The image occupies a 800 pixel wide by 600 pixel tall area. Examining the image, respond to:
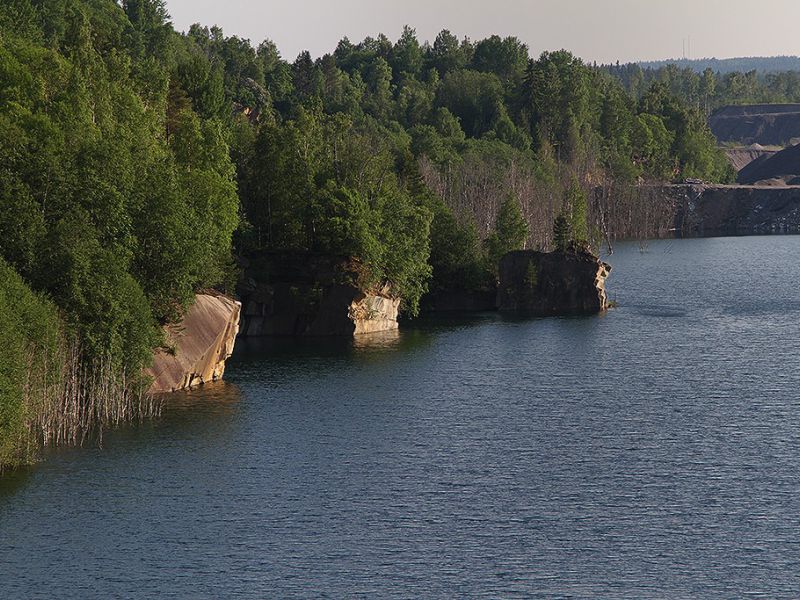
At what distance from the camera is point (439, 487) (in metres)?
62.0

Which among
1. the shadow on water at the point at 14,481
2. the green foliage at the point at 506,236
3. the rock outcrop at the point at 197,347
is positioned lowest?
the shadow on water at the point at 14,481

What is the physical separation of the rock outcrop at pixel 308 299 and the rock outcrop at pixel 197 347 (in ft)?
69.8

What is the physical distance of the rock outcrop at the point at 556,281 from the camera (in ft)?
422

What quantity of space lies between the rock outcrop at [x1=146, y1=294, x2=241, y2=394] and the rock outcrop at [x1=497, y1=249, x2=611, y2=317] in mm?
42600

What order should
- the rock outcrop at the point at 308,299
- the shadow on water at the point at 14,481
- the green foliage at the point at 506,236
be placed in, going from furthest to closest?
the green foliage at the point at 506,236 → the rock outcrop at the point at 308,299 → the shadow on water at the point at 14,481

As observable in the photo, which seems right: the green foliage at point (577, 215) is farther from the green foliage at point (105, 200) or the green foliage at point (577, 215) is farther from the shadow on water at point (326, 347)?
the green foliage at point (105, 200)

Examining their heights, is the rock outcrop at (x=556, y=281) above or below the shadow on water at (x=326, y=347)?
above

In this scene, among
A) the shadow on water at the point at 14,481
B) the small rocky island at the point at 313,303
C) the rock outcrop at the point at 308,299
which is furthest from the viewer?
the rock outcrop at the point at 308,299

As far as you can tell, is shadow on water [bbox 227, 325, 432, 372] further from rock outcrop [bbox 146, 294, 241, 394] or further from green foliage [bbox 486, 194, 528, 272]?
green foliage [bbox 486, 194, 528, 272]

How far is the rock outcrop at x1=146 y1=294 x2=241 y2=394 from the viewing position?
8475cm

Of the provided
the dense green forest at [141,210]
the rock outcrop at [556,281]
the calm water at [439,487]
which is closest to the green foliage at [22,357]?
the dense green forest at [141,210]

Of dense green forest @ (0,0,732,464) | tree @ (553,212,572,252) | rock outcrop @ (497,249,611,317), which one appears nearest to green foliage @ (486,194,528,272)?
dense green forest @ (0,0,732,464)

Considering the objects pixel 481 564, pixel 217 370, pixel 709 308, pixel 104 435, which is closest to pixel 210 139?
pixel 217 370

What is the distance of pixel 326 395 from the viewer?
282 feet
